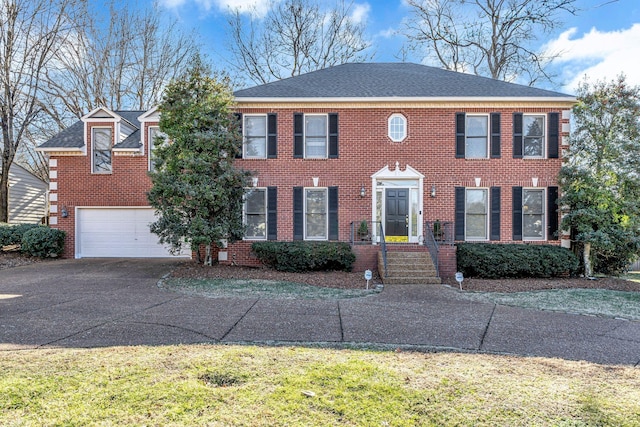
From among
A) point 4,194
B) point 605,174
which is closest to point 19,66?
point 4,194

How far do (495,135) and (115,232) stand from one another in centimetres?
1365

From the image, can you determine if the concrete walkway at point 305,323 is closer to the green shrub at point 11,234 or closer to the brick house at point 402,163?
the brick house at point 402,163

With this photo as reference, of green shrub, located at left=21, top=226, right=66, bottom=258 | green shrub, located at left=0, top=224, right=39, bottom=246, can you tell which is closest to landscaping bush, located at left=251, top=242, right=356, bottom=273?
green shrub, located at left=21, top=226, right=66, bottom=258

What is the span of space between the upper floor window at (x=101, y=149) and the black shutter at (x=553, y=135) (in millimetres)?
15087

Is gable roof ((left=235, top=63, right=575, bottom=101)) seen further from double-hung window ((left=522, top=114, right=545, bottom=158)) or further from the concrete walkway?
the concrete walkway

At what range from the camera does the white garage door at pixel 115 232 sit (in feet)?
43.3

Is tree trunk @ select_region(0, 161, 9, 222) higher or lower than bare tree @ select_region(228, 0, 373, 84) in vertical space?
lower

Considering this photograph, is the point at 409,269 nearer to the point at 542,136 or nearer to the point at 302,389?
the point at 542,136

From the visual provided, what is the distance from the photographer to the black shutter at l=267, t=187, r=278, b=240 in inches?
454

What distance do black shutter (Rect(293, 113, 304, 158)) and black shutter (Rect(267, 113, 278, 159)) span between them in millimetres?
582

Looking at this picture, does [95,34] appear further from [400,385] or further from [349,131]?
[400,385]

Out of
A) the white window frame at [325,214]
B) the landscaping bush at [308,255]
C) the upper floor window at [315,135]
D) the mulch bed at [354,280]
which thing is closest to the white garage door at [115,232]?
the mulch bed at [354,280]

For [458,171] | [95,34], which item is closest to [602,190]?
[458,171]

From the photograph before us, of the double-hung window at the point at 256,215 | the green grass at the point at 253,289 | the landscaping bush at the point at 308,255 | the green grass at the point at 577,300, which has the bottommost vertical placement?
the green grass at the point at 577,300
